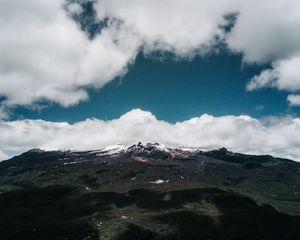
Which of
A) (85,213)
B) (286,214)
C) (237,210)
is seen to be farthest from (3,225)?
(286,214)

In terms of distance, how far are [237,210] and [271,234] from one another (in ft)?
119

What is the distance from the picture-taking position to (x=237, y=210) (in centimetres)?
19812

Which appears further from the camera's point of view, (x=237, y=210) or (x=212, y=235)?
(x=237, y=210)

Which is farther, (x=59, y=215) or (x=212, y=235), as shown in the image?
(x=59, y=215)

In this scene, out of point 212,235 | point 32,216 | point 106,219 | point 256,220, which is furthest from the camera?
point 32,216

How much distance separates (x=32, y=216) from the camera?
195625 mm

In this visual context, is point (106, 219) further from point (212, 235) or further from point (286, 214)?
point (286, 214)

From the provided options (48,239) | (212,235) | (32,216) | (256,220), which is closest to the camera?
(48,239)

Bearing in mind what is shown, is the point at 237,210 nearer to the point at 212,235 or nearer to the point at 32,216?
the point at 212,235

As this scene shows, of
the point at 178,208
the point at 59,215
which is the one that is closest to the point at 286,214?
the point at 178,208

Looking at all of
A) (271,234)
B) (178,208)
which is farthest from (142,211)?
(271,234)

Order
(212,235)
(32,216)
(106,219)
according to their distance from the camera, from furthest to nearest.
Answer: (32,216) → (106,219) → (212,235)

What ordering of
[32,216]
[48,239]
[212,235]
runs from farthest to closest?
[32,216] < [212,235] < [48,239]

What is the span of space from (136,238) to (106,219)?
28.0 metres
